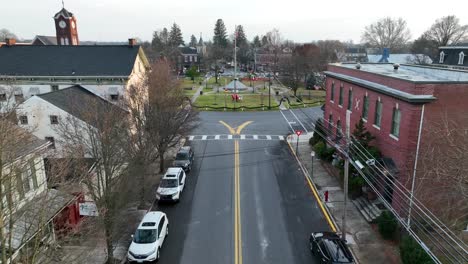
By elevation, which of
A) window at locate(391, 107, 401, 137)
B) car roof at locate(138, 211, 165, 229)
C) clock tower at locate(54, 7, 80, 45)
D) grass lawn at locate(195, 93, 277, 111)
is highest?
clock tower at locate(54, 7, 80, 45)

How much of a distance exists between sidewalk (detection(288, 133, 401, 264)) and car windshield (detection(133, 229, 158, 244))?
10149mm

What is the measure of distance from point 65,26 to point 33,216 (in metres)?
49.6

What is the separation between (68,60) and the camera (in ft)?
127

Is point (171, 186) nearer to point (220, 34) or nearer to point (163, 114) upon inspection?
point (163, 114)

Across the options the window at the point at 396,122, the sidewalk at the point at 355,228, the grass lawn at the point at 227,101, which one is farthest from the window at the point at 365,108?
the grass lawn at the point at 227,101

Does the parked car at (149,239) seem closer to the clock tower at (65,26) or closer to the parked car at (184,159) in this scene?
the parked car at (184,159)

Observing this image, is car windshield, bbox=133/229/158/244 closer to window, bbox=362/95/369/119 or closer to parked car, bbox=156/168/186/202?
parked car, bbox=156/168/186/202

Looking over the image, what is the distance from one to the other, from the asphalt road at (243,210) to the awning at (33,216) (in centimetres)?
636

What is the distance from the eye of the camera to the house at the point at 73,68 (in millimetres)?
36812

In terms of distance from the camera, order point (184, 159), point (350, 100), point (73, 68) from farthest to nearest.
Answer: point (73, 68) → point (184, 159) → point (350, 100)

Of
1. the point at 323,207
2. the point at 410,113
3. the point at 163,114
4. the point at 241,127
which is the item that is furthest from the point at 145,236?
the point at 241,127

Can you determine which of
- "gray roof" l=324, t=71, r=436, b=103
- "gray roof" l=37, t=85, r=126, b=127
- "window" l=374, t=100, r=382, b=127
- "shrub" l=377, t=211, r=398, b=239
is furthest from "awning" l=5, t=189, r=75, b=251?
"window" l=374, t=100, r=382, b=127

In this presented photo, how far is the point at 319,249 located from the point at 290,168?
13.5m

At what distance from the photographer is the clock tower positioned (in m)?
52.2
